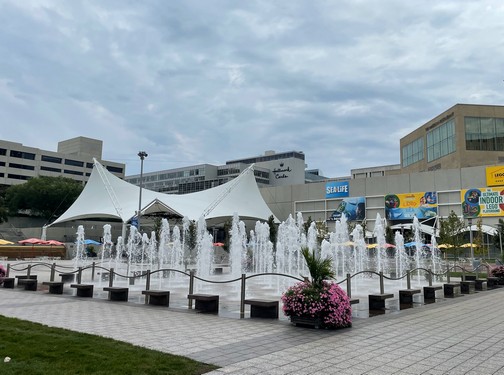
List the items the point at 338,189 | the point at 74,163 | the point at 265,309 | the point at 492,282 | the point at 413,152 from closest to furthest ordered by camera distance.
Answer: the point at 265,309
the point at 492,282
the point at 338,189
the point at 413,152
the point at 74,163

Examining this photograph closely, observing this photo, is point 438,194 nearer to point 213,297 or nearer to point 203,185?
point 213,297

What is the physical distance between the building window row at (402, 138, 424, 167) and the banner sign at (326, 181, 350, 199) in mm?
13595

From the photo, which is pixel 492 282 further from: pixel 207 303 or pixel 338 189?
pixel 338 189

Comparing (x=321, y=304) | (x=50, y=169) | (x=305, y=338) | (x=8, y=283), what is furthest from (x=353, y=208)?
(x=50, y=169)

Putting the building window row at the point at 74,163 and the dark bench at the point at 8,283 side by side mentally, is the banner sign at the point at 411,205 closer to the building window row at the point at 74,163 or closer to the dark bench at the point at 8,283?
the dark bench at the point at 8,283

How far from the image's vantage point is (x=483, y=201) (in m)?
50.2

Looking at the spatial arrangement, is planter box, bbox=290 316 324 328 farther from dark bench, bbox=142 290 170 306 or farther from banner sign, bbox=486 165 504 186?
banner sign, bbox=486 165 504 186

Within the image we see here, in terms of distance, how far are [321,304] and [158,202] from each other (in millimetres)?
42862

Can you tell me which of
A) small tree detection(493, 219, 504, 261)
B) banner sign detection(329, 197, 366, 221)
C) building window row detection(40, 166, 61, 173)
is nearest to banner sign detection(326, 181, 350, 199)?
banner sign detection(329, 197, 366, 221)

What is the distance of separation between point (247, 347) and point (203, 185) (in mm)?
106484

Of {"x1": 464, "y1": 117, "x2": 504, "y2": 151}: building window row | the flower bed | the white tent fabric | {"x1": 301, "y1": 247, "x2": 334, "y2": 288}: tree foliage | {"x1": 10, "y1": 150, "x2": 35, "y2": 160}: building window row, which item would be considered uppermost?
{"x1": 10, "y1": 150, "x2": 35, "y2": 160}: building window row

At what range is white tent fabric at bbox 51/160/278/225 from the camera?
161 feet

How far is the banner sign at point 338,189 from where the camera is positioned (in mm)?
61719

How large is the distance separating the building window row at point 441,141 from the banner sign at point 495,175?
6551 mm
